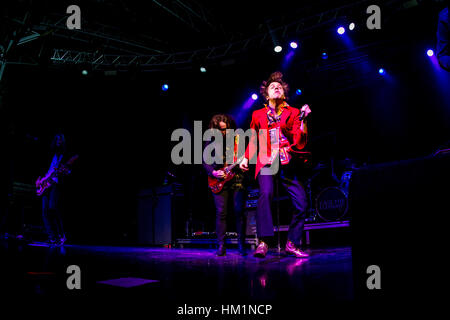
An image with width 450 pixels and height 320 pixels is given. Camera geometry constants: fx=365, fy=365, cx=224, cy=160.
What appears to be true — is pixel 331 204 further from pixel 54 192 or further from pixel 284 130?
pixel 54 192

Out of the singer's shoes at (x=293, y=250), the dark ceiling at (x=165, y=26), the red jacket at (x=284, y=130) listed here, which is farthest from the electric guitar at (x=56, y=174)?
the singer's shoes at (x=293, y=250)

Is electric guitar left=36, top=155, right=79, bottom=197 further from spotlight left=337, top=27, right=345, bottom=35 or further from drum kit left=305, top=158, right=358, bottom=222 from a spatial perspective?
spotlight left=337, top=27, right=345, bottom=35

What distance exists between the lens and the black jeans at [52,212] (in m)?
7.26

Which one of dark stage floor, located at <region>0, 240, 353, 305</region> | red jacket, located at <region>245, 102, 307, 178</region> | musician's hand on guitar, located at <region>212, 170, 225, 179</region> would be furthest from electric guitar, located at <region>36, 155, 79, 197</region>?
dark stage floor, located at <region>0, 240, 353, 305</region>

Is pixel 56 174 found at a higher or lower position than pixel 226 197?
higher

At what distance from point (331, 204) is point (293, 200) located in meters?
4.08

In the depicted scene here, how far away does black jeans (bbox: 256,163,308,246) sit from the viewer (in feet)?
12.5

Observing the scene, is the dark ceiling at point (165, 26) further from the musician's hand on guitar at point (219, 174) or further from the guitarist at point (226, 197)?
the musician's hand on guitar at point (219, 174)

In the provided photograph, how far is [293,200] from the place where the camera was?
12.8ft

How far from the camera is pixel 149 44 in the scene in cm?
1027

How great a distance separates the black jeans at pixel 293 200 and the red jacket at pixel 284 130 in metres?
0.20

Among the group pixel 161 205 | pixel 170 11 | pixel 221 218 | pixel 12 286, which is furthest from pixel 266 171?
pixel 170 11

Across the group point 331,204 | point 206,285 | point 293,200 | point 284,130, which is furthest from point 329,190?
point 206,285
